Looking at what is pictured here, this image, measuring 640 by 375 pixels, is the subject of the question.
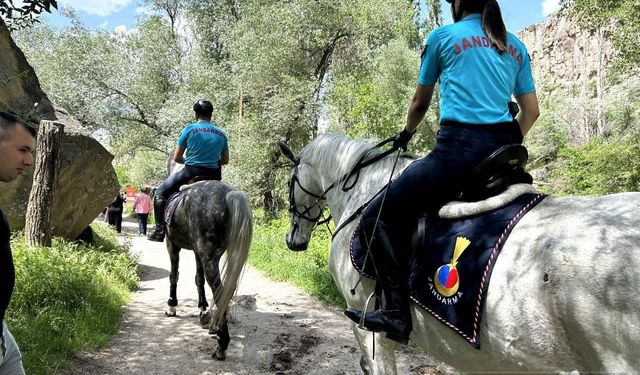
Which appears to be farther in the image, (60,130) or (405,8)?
(405,8)

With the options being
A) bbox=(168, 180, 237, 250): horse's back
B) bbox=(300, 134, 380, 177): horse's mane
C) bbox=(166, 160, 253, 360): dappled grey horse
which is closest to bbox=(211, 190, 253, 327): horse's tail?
bbox=(166, 160, 253, 360): dappled grey horse

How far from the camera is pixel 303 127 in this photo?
17.6m

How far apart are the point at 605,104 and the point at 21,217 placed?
110 feet

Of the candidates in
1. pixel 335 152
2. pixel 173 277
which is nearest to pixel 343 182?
pixel 335 152

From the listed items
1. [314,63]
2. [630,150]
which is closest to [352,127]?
[314,63]

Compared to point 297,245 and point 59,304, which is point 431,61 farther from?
point 59,304

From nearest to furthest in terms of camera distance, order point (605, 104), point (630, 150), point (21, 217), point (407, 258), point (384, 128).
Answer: point (407, 258)
point (21, 217)
point (630, 150)
point (384, 128)
point (605, 104)

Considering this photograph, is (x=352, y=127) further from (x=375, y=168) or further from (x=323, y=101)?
(x=375, y=168)

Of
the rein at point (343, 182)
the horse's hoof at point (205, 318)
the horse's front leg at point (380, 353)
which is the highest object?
the rein at point (343, 182)

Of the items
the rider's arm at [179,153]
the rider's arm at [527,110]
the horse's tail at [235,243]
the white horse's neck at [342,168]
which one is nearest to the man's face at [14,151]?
the white horse's neck at [342,168]

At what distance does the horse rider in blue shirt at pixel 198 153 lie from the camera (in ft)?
20.0

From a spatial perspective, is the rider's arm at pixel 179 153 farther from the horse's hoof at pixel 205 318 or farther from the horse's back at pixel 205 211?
the horse's hoof at pixel 205 318

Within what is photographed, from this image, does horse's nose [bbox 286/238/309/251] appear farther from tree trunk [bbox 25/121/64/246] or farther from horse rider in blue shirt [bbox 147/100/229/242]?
tree trunk [bbox 25/121/64/246]

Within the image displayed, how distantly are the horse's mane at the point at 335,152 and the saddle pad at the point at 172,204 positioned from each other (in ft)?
8.17
